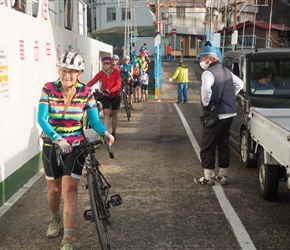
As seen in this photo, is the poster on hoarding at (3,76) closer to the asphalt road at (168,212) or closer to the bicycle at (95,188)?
the asphalt road at (168,212)

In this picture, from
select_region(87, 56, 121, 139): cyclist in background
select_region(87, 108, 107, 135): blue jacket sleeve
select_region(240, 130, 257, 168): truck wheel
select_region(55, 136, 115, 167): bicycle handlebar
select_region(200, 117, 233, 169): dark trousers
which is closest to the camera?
select_region(55, 136, 115, 167): bicycle handlebar

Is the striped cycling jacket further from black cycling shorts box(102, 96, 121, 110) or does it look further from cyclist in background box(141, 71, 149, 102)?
cyclist in background box(141, 71, 149, 102)

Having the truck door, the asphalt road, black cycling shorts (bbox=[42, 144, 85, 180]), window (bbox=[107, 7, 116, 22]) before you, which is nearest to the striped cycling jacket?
black cycling shorts (bbox=[42, 144, 85, 180])

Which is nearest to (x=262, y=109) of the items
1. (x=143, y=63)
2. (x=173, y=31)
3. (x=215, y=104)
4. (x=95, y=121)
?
(x=215, y=104)

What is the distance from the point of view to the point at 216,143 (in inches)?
241

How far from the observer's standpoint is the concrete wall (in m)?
5.39

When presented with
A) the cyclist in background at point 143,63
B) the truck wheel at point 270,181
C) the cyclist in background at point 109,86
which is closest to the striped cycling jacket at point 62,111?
the truck wheel at point 270,181

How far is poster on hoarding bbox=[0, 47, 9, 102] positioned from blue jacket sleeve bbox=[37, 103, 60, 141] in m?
1.69

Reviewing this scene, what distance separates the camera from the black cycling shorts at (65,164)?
385 centimetres

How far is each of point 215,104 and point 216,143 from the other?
60 cm

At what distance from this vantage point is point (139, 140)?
9.46m

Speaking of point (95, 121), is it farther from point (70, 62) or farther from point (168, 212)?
point (168, 212)

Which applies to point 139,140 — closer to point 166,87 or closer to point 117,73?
point 117,73

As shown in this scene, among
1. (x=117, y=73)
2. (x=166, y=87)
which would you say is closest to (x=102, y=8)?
(x=166, y=87)
